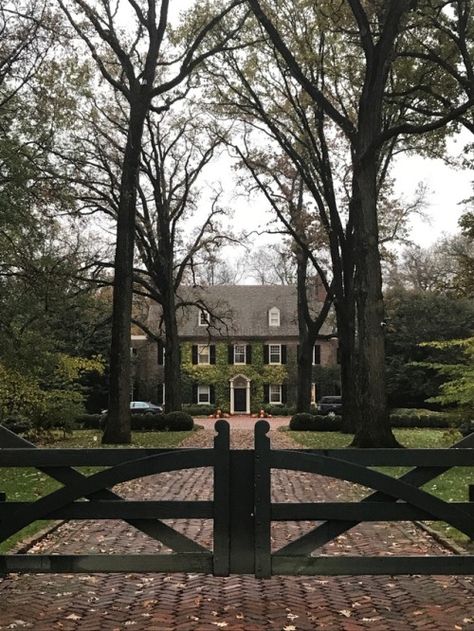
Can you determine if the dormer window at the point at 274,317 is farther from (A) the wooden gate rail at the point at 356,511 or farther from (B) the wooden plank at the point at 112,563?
(B) the wooden plank at the point at 112,563

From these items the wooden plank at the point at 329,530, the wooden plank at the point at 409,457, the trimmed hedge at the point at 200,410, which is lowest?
the trimmed hedge at the point at 200,410

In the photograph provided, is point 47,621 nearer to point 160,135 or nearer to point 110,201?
point 110,201

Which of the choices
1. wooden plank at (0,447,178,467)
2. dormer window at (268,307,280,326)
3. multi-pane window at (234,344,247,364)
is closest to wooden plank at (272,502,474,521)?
wooden plank at (0,447,178,467)

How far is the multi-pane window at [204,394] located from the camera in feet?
186

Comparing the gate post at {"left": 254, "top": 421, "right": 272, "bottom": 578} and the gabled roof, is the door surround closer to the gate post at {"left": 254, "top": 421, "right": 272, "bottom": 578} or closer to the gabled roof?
the gabled roof

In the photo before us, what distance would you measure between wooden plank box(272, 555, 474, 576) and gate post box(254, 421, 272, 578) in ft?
0.25

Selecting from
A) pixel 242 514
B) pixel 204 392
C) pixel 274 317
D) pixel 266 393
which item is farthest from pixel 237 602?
pixel 274 317

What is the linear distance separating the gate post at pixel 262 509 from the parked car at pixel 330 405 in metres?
42.5

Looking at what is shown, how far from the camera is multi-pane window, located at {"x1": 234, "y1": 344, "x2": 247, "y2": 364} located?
57.6m

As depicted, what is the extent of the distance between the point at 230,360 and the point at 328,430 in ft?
88.8

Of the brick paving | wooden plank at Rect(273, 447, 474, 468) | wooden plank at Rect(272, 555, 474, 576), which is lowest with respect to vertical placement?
the brick paving

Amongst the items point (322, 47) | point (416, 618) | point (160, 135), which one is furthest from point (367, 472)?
point (160, 135)

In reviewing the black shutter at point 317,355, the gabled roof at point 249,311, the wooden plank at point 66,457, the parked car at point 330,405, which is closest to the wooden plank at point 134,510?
the wooden plank at point 66,457

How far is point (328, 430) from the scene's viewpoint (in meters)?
30.8
